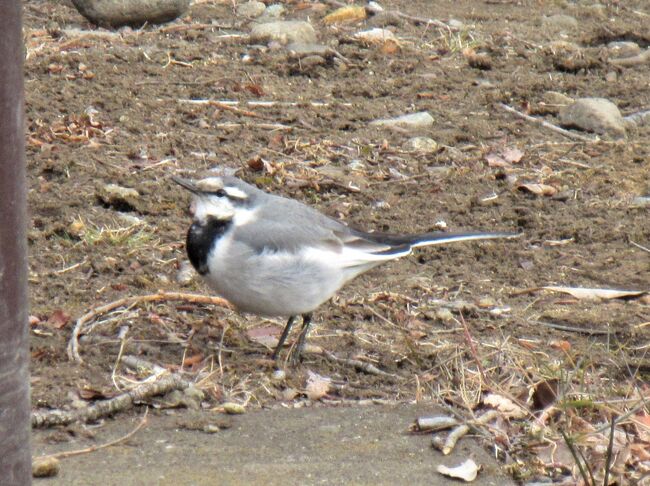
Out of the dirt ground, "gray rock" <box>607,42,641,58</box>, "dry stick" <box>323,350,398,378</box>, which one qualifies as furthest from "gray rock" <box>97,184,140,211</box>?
"gray rock" <box>607,42,641,58</box>

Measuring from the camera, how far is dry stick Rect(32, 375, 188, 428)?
385 centimetres

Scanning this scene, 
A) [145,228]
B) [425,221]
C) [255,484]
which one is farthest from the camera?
[425,221]

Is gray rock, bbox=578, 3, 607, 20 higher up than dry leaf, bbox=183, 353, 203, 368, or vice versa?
dry leaf, bbox=183, 353, 203, 368

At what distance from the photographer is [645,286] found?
5.54 metres

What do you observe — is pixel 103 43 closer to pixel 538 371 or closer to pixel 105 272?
pixel 105 272

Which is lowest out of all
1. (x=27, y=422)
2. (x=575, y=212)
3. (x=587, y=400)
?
(x=575, y=212)

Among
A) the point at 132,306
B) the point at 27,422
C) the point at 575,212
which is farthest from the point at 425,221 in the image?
the point at 27,422

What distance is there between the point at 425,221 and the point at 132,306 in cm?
191

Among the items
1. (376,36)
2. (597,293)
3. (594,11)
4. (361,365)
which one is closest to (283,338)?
(361,365)

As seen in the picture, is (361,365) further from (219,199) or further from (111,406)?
(111,406)

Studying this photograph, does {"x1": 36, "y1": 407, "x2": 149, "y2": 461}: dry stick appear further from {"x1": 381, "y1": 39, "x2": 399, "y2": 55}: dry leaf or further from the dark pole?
{"x1": 381, "y1": 39, "x2": 399, "y2": 55}: dry leaf

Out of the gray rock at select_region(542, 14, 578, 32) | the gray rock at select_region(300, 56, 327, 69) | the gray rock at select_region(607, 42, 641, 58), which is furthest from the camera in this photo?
the gray rock at select_region(542, 14, 578, 32)

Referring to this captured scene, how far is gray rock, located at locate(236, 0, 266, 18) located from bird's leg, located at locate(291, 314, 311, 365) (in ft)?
17.1

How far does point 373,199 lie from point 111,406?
109 inches
